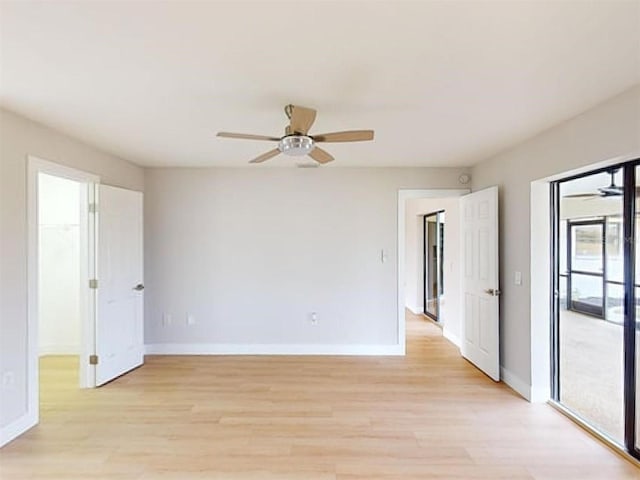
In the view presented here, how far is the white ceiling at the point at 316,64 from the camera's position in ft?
5.75

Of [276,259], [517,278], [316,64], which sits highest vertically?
[316,64]

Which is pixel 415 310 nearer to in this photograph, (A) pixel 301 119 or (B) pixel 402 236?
(B) pixel 402 236

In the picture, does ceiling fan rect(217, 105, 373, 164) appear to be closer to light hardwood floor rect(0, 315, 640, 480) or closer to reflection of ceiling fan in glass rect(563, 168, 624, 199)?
reflection of ceiling fan in glass rect(563, 168, 624, 199)

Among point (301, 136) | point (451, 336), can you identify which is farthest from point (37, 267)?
point (451, 336)

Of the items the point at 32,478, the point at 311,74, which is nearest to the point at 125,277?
the point at 32,478

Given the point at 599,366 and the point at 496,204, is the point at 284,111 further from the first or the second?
the point at 599,366

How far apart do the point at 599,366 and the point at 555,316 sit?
530 millimetres

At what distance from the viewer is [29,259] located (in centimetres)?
324

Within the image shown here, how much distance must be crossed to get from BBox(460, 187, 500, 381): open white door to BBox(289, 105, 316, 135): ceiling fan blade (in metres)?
2.52

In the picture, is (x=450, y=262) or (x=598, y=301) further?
(x=450, y=262)

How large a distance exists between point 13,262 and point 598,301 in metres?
4.56

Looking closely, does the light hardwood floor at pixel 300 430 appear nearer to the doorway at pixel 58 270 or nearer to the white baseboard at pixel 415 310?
the doorway at pixel 58 270

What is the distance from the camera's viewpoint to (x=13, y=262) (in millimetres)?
3078

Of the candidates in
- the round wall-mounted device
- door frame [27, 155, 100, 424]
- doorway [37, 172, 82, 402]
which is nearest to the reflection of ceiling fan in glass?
the round wall-mounted device
